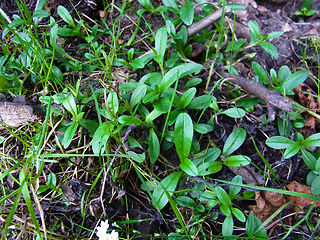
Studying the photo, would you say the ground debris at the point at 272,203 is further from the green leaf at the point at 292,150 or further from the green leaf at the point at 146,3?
the green leaf at the point at 146,3

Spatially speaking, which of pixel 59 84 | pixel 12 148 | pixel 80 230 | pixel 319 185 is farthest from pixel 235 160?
pixel 12 148

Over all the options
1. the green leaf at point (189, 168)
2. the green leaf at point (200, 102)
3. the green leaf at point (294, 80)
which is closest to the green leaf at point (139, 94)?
the green leaf at point (200, 102)

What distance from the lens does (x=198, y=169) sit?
1518mm

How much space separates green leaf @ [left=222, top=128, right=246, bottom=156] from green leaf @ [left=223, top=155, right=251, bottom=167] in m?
0.06

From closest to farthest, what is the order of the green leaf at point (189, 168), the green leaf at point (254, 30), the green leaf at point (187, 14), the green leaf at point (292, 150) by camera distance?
1. the green leaf at point (189, 168)
2. the green leaf at point (292, 150)
3. the green leaf at point (187, 14)
4. the green leaf at point (254, 30)

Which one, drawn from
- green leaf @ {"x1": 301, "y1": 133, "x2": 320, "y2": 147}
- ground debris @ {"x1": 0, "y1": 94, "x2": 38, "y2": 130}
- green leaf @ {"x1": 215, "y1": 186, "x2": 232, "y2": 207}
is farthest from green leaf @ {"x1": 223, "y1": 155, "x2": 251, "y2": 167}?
ground debris @ {"x1": 0, "y1": 94, "x2": 38, "y2": 130}

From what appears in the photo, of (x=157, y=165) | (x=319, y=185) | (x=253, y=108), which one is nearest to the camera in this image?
(x=319, y=185)

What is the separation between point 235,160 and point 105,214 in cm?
84

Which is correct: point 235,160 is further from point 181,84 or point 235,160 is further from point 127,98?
point 127,98

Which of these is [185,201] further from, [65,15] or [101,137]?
[65,15]

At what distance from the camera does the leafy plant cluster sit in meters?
1.49

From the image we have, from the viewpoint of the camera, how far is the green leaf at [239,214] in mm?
1452

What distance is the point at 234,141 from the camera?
5.35 feet

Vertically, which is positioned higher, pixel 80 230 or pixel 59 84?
pixel 59 84
